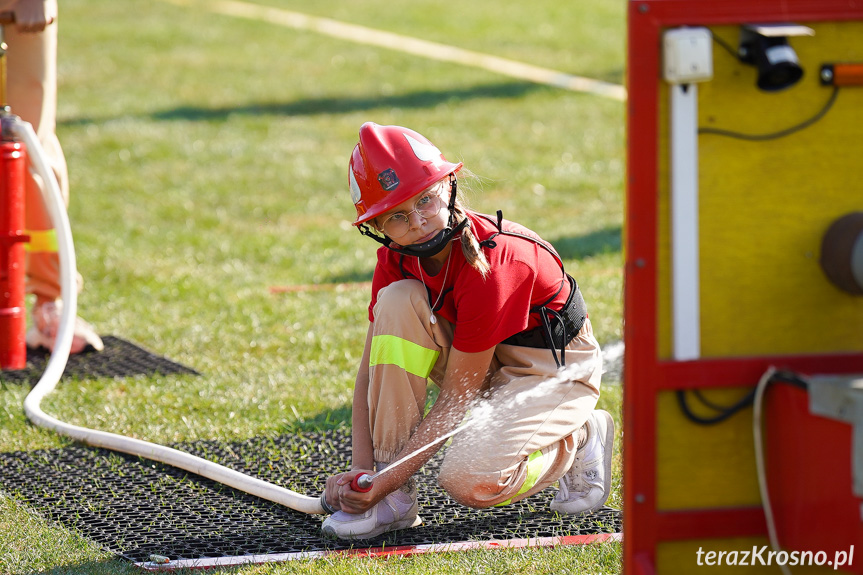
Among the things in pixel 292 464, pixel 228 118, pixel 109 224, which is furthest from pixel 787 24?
pixel 228 118

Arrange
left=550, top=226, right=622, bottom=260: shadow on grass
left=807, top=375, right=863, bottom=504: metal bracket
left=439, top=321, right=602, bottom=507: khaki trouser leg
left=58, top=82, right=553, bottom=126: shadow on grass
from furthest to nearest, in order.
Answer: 1. left=58, top=82, right=553, bottom=126: shadow on grass
2. left=550, top=226, right=622, bottom=260: shadow on grass
3. left=439, top=321, right=602, bottom=507: khaki trouser leg
4. left=807, top=375, right=863, bottom=504: metal bracket

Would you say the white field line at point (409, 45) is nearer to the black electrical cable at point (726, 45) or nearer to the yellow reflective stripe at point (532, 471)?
the yellow reflective stripe at point (532, 471)

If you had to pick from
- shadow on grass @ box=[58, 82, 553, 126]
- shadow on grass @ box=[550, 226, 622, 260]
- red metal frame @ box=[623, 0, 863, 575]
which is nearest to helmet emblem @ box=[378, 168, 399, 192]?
red metal frame @ box=[623, 0, 863, 575]

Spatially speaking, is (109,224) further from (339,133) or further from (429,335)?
(429,335)

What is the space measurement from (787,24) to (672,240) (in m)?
0.51

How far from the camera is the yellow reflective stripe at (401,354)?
3260 mm

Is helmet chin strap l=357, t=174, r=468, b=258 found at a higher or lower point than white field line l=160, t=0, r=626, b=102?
lower

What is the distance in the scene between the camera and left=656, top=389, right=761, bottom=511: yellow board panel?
240 centimetres

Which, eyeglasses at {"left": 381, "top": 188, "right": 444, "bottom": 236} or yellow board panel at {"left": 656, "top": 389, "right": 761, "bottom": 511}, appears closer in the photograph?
yellow board panel at {"left": 656, "top": 389, "right": 761, "bottom": 511}

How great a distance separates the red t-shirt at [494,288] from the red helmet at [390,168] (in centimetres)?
25

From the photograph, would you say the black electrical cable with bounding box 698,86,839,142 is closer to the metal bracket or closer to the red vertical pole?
the metal bracket

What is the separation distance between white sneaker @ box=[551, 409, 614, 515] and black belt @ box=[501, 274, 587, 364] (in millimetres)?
324

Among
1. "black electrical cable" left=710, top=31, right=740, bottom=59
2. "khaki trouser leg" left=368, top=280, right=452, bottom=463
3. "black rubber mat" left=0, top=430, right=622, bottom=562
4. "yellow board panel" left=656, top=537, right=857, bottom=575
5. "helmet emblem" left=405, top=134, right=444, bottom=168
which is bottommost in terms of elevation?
"black rubber mat" left=0, top=430, right=622, bottom=562

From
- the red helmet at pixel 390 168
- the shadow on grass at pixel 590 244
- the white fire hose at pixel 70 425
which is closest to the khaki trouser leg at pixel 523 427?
the white fire hose at pixel 70 425
